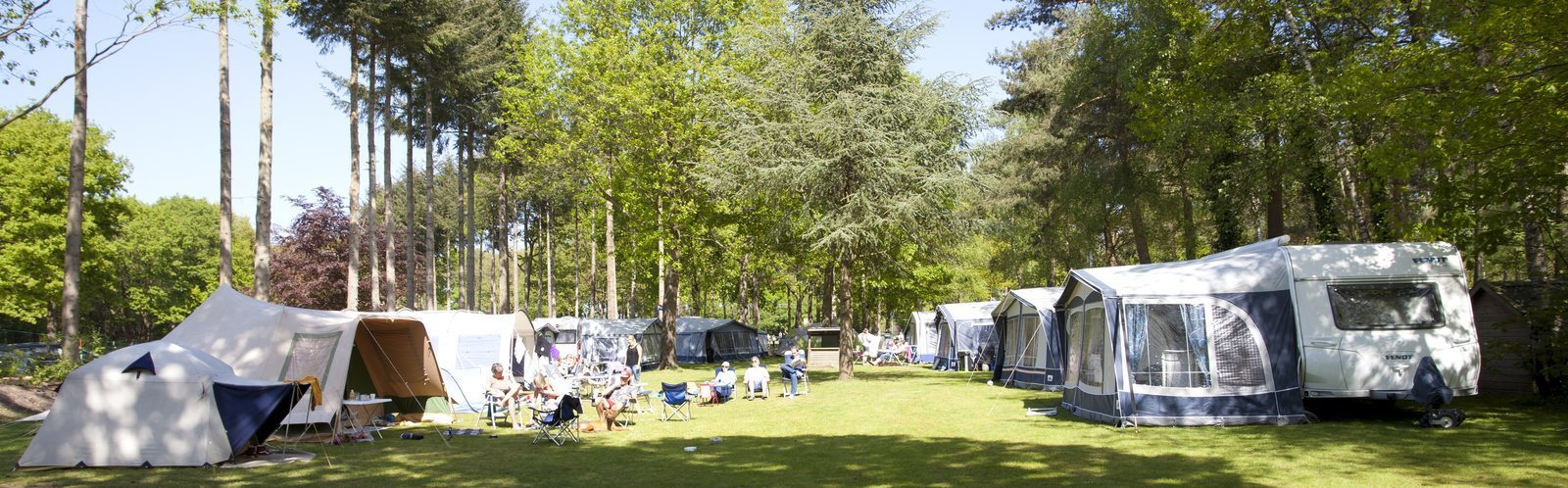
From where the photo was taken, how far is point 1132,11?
63.7 ft

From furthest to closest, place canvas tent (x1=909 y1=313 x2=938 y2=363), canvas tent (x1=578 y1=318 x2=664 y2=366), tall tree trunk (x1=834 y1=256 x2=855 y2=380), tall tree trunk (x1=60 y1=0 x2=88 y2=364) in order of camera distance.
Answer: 1. canvas tent (x1=909 y1=313 x2=938 y2=363)
2. canvas tent (x1=578 y1=318 x2=664 y2=366)
3. tall tree trunk (x1=834 y1=256 x2=855 y2=380)
4. tall tree trunk (x1=60 y1=0 x2=88 y2=364)

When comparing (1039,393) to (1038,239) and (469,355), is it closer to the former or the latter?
(469,355)

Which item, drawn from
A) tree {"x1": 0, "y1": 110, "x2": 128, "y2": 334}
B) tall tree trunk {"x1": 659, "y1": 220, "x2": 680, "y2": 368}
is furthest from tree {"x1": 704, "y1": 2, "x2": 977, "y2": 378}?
tree {"x1": 0, "y1": 110, "x2": 128, "y2": 334}

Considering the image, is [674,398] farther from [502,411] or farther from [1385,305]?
[1385,305]

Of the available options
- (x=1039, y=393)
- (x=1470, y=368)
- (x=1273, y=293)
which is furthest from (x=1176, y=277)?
(x=1039, y=393)

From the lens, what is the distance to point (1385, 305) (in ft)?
35.4

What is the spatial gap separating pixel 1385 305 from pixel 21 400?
18.6 meters

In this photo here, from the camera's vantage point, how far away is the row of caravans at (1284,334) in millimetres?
10594

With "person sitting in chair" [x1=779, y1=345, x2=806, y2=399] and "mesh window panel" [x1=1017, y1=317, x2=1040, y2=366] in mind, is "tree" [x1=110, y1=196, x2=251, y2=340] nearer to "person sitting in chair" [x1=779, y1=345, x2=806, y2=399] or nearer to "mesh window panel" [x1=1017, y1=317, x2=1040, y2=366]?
"person sitting in chair" [x1=779, y1=345, x2=806, y2=399]

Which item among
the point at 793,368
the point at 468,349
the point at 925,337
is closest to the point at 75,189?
the point at 468,349

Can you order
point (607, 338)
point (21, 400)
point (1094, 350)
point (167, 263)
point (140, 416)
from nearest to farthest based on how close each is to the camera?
point (140, 416) → point (1094, 350) → point (21, 400) → point (607, 338) → point (167, 263)

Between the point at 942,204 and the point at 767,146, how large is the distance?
12.7ft

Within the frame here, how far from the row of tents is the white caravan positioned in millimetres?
11170

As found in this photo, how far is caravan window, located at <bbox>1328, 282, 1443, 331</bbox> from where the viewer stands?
35.2 ft
